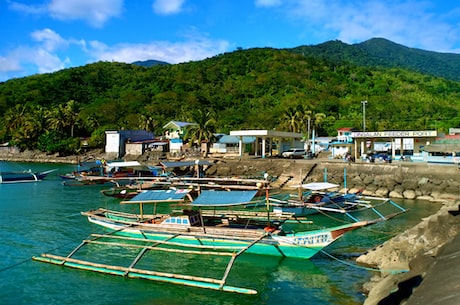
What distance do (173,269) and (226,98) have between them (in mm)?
105301

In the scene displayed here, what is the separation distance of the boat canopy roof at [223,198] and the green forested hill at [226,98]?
45896 millimetres

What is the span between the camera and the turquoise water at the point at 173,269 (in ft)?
50.5

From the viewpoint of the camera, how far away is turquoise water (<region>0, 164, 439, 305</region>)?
50.5 ft

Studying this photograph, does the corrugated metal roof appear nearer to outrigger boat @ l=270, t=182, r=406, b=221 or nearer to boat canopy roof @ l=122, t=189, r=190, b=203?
outrigger boat @ l=270, t=182, r=406, b=221

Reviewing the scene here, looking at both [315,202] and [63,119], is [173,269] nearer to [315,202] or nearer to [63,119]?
[315,202]

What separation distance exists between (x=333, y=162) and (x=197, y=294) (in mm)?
35056

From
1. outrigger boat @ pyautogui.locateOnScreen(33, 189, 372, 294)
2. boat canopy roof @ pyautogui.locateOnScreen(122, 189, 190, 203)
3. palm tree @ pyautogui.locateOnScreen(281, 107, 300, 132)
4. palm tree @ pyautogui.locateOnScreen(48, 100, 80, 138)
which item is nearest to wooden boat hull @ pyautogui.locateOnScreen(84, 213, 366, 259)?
outrigger boat @ pyautogui.locateOnScreen(33, 189, 372, 294)

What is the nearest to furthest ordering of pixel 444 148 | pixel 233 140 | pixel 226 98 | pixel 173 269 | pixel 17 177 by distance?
1. pixel 173 269
2. pixel 444 148
3. pixel 17 177
4. pixel 233 140
5. pixel 226 98

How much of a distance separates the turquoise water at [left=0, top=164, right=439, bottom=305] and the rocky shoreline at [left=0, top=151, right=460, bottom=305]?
4.68 feet

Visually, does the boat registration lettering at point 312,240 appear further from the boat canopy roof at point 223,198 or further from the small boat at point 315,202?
the small boat at point 315,202

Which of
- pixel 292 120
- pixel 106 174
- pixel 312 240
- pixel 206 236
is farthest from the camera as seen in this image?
pixel 292 120

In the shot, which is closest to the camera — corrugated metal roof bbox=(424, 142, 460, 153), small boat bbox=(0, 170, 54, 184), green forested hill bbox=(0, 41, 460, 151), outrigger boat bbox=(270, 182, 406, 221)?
outrigger boat bbox=(270, 182, 406, 221)

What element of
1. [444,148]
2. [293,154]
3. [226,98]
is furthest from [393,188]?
[226,98]

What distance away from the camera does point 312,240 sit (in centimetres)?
1836
